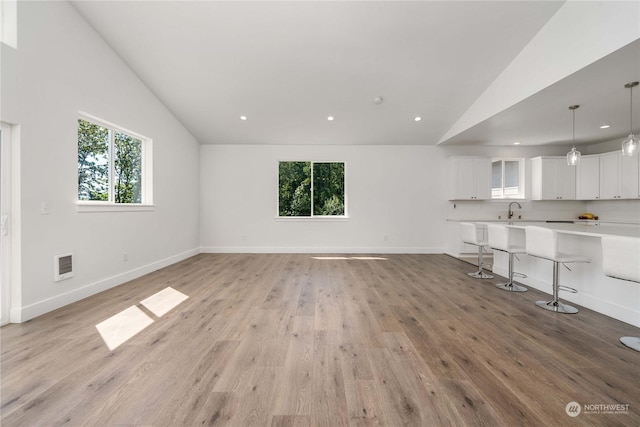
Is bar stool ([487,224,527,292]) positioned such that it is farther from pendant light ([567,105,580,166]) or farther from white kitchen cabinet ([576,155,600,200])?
white kitchen cabinet ([576,155,600,200])

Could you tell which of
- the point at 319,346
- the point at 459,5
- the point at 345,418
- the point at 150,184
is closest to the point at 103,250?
the point at 150,184

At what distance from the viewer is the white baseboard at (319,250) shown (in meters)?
6.70

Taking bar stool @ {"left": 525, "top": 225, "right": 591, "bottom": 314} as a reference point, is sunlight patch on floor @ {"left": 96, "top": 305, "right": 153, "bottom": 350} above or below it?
below

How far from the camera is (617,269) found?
2330 mm

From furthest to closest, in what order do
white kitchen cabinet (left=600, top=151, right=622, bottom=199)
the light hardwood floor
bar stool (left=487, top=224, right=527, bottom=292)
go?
white kitchen cabinet (left=600, top=151, right=622, bottom=199)
bar stool (left=487, top=224, right=527, bottom=292)
the light hardwood floor

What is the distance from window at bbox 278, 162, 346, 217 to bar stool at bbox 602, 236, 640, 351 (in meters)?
4.89

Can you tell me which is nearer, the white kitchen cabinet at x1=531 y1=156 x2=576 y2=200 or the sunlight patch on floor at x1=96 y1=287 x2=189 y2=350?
the sunlight patch on floor at x1=96 y1=287 x2=189 y2=350

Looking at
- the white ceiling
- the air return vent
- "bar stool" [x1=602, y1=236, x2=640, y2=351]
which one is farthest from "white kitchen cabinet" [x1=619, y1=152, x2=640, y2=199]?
the air return vent

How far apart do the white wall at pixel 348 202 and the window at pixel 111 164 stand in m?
2.02

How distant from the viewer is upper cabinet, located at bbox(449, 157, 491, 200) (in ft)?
20.9

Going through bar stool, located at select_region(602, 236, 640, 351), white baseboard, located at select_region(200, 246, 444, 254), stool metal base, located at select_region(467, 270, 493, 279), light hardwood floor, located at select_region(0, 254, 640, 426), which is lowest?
light hardwood floor, located at select_region(0, 254, 640, 426)

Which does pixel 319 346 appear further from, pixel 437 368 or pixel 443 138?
pixel 443 138

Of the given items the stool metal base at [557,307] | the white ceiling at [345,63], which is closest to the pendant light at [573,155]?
the white ceiling at [345,63]

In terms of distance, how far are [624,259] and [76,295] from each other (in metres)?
5.71
